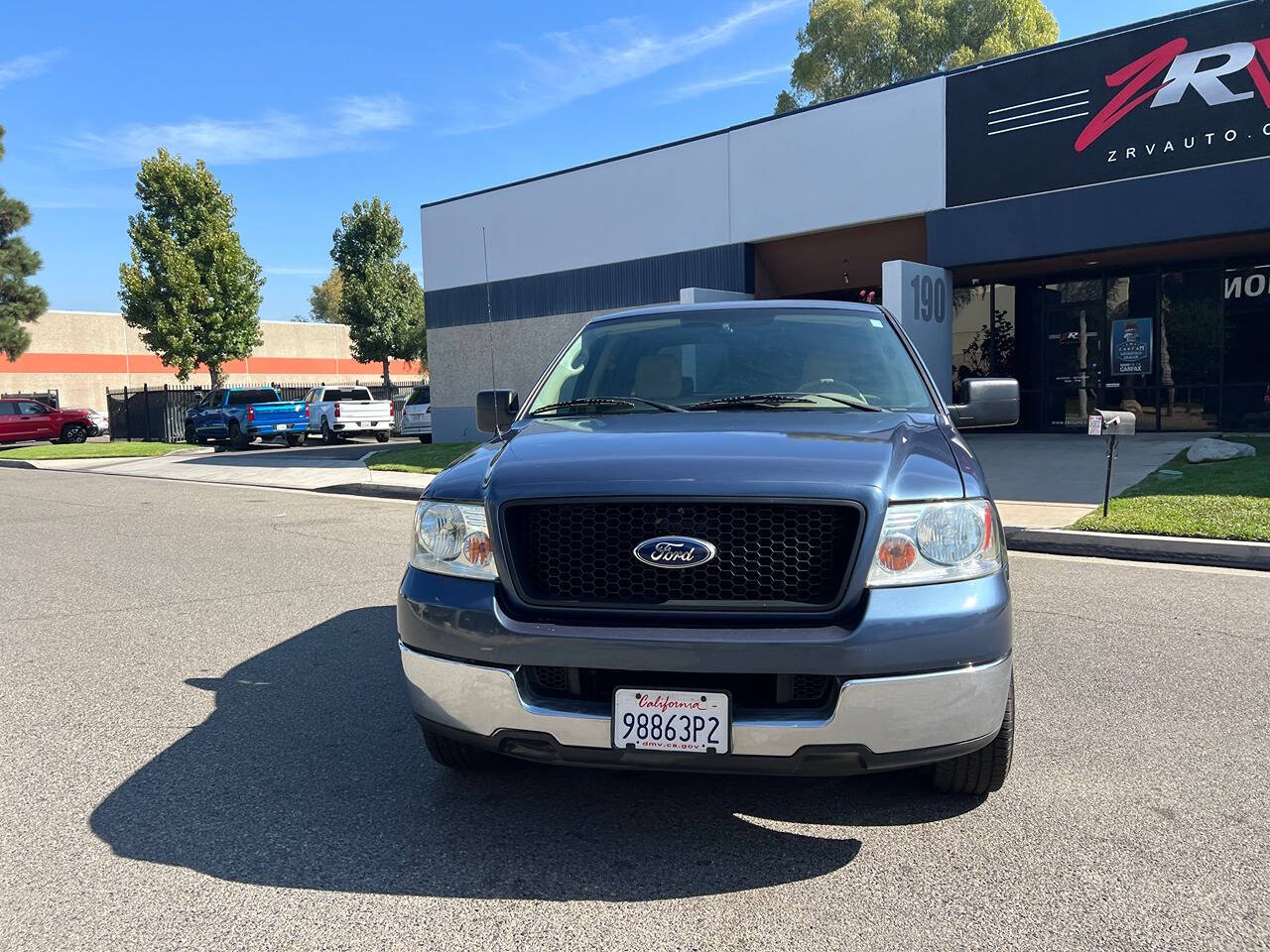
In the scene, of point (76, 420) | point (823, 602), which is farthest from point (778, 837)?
point (76, 420)

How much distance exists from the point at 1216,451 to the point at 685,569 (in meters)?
12.1

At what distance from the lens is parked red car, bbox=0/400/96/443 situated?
32906 mm

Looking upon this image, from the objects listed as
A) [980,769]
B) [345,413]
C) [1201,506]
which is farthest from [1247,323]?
[345,413]

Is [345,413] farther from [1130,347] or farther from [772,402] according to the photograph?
[772,402]

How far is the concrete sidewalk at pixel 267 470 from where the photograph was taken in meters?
15.5

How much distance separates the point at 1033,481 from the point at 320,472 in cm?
1323

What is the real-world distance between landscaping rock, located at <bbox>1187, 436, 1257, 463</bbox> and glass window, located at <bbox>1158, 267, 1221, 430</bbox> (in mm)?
5001

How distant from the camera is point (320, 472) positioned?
18625 millimetres

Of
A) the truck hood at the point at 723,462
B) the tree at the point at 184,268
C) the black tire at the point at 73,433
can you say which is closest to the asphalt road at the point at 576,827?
the truck hood at the point at 723,462

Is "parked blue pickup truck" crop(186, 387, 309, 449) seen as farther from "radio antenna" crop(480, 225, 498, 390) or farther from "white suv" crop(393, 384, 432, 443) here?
"radio antenna" crop(480, 225, 498, 390)

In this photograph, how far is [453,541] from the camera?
299cm

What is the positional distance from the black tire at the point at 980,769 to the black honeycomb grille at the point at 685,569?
849mm

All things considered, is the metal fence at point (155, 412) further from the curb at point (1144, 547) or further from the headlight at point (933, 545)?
the headlight at point (933, 545)

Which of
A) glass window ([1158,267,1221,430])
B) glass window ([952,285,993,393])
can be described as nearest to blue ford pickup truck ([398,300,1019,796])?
glass window ([1158,267,1221,430])
